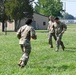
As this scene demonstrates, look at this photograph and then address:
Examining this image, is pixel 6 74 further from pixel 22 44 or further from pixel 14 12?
pixel 14 12

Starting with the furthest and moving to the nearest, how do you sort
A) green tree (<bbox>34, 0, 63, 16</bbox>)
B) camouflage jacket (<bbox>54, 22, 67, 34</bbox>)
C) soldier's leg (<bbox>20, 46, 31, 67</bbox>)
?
green tree (<bbox>34, 0, 63, 16</bbox>) < camouflage jacket (<bbox>54, 22, 67, 34</bbox>) < soldier's leg (<bbox>20, 46, 31, 67</bbox>)

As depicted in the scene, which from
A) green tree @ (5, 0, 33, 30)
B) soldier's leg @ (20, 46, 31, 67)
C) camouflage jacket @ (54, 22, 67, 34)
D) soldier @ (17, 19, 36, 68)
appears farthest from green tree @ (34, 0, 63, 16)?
soldier's leg @ (20, 46, 31, 67)

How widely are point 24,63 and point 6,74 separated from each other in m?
1.33

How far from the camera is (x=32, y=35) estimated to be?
1108 cm

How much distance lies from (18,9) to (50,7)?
1974 inches

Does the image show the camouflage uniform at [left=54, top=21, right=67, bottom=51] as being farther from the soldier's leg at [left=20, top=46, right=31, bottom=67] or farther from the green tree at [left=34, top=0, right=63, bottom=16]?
the green tree at [left=34, top=0, right=63, bottom=16]

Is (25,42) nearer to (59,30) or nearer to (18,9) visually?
(59,30)

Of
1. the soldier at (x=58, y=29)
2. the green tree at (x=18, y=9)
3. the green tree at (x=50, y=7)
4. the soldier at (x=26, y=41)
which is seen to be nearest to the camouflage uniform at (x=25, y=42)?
the soldier at (x=26, y=41)

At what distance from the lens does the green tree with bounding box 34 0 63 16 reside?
370 ft

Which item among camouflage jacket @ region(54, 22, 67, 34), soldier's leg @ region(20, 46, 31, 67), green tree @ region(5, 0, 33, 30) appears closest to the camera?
soldier's leg @ region(20, 46, 31, 67)

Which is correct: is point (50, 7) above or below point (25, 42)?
above

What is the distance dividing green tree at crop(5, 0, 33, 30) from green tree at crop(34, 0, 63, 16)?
148 feet

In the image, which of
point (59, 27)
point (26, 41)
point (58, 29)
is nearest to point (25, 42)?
point (26, 41)

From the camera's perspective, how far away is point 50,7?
114m
